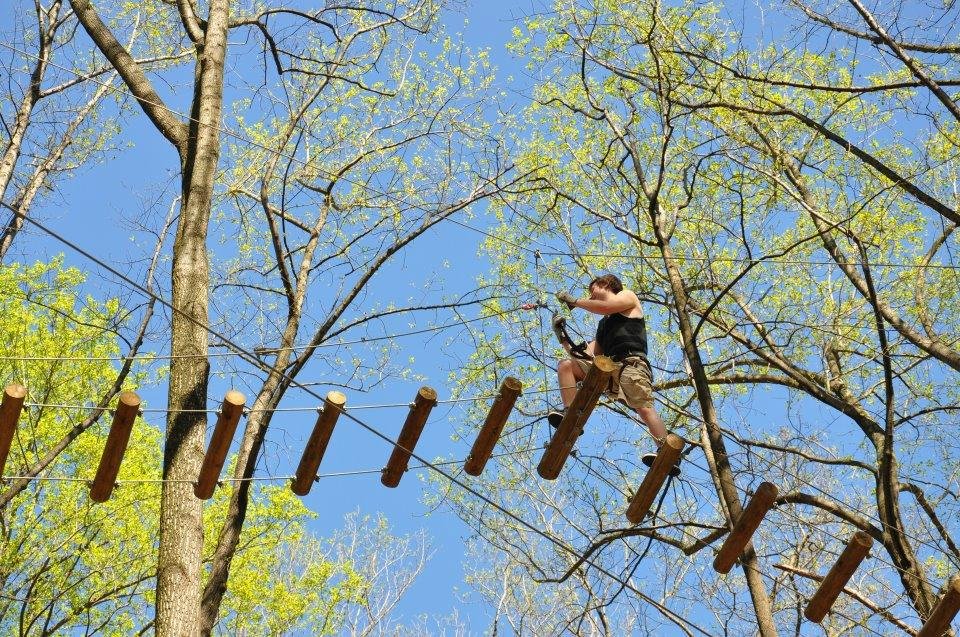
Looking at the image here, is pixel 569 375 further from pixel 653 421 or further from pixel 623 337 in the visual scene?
pixel 653 421

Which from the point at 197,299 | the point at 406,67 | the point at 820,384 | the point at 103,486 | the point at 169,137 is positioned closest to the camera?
the point at 103,486

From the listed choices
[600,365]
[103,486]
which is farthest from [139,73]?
[600,365]

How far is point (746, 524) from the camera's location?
240 inches

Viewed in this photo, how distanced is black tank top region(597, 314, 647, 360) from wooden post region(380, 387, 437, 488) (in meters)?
1.39

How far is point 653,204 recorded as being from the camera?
864 centimetres

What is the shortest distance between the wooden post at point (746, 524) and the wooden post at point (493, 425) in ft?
4.70

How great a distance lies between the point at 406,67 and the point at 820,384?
5.15 m

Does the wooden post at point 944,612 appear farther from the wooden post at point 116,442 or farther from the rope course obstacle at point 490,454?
the wooden post at point 116,442

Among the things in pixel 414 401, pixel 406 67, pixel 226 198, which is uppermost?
pixel 406 67

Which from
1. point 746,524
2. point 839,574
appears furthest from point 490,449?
point 839,574

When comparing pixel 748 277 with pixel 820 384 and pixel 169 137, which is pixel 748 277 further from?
pixel 169 137

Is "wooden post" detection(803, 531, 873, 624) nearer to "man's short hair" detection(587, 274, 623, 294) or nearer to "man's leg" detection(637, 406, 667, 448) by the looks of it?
"man's leg" detection(637, 406, 667, 448)

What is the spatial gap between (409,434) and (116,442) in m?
1.45

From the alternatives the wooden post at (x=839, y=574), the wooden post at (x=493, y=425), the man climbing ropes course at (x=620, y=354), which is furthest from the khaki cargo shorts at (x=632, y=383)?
the wooden post at (x=839, y=574)
